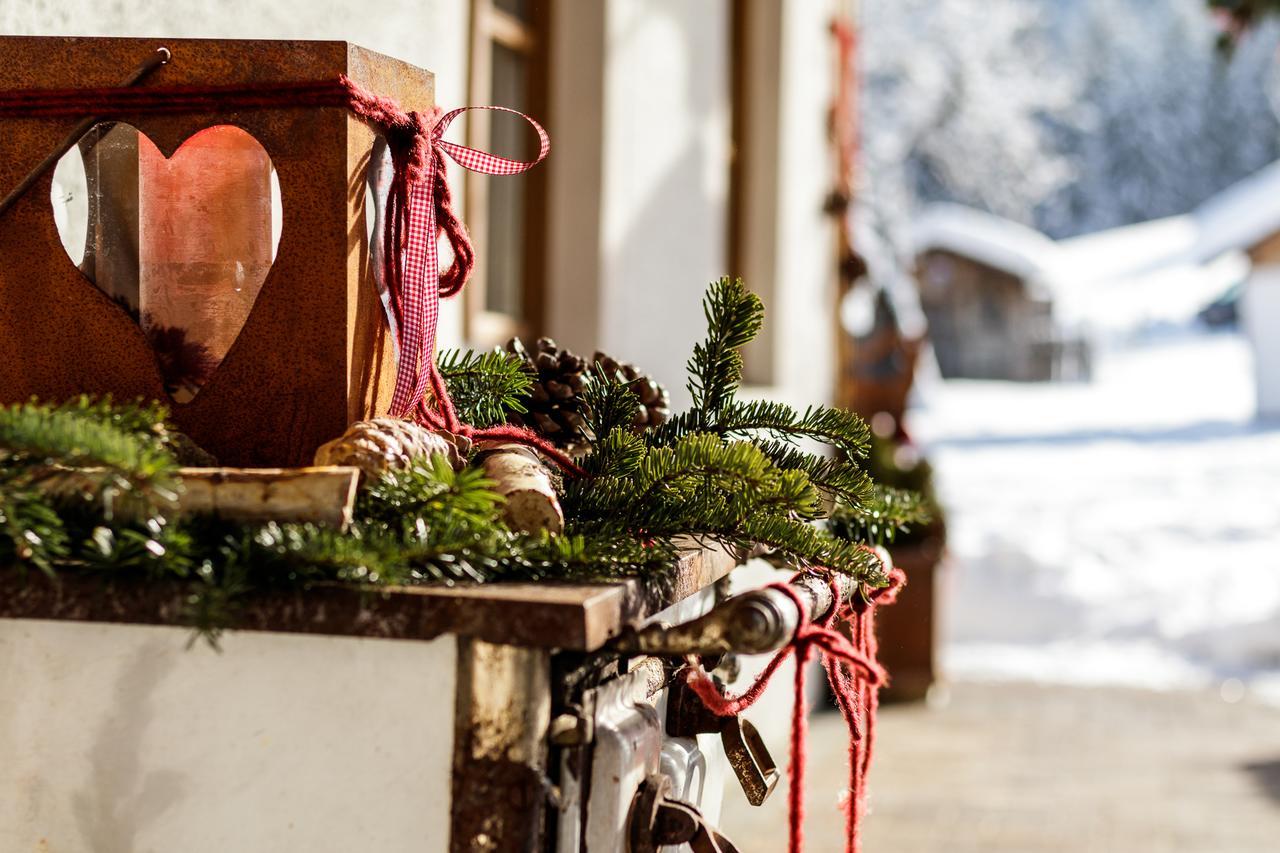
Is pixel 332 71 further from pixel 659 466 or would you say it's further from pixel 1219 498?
pixel 1219 498

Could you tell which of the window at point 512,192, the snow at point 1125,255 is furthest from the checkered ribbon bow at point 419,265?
the snow at point 1125,255

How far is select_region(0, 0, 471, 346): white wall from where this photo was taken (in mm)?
1454

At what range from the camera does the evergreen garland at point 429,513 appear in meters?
0.85

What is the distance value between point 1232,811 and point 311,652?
4.09 meters

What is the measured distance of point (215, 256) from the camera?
3.46 feet

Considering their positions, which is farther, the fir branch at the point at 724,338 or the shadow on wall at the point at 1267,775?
the shadow on wall at the point at 1267,775

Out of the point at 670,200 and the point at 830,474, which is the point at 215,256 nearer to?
the point at 830,474

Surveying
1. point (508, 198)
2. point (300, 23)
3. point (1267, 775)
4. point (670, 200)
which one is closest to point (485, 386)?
point (300, 23)

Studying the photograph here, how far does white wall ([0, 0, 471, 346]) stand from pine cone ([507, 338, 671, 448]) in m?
0.18

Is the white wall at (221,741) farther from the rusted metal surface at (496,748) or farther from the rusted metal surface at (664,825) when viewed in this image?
the rusted metal surface at (664,825)

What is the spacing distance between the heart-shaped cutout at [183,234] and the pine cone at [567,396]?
306 millimetres

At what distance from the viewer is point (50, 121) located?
1.05m

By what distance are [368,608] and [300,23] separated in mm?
1193

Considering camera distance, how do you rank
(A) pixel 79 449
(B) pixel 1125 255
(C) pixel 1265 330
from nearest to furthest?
(A) pixel 79 449 → (C) pixel 1265 330 → (B) pixel 1125 255
